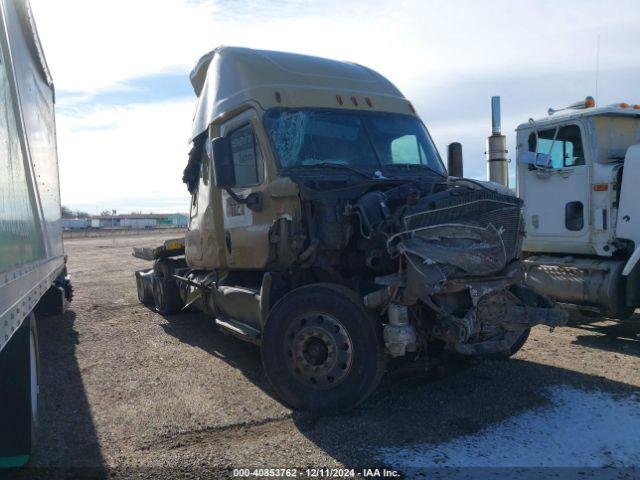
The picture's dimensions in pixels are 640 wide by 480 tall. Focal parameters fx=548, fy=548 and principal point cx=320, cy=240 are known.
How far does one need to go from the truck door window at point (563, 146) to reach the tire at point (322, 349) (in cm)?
514

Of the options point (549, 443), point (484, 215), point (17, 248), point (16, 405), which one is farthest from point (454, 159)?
point (16, 405)

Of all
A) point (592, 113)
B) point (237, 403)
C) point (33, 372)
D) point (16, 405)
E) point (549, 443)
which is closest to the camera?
point (16, 405)

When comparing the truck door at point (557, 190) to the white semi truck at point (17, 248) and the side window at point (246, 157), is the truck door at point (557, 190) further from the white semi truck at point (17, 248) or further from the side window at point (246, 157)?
the white semi truck at point (17, 248)

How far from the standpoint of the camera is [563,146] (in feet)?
27.3

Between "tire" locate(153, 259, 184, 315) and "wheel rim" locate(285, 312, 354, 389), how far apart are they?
5.29 m

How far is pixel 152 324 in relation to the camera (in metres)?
9.12

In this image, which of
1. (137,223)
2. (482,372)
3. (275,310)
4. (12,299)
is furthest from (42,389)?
(137,223)

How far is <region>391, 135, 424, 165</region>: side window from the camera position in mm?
6145

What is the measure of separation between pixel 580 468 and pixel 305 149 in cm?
372

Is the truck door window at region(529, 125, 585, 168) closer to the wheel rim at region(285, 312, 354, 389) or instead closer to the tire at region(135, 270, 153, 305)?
the wheel rim at region(285, 312, 354, 389)

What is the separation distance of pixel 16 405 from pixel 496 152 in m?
7.23

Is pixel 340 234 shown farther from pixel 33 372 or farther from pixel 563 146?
pixel 563 146

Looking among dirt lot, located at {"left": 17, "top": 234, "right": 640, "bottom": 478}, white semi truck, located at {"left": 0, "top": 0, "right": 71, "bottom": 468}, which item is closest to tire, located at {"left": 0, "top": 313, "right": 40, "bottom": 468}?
white semi truck, located at {"left": 0, "top": 0, "right": 71, "bottom": 468}

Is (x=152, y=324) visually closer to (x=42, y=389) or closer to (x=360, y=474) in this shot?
(x=42, y=389)
